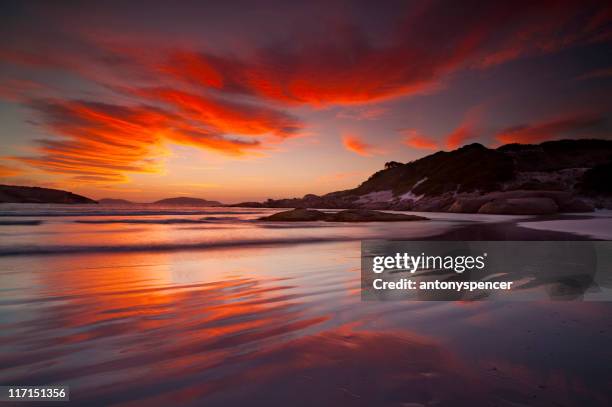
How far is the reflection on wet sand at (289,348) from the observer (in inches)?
89.3

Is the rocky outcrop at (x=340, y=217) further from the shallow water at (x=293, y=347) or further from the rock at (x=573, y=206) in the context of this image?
the rock at (x=573, y=206)

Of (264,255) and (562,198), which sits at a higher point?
(562,198)

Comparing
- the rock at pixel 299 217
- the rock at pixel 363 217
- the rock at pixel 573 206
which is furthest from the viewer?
the rock at pixel 573 206

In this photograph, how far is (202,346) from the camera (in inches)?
123

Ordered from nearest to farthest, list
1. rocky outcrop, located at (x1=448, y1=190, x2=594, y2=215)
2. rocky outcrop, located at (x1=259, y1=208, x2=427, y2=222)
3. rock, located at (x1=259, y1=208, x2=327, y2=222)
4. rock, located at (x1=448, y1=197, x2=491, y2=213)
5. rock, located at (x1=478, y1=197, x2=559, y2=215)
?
rocky outcrop, located at (x1=259, y1=208, x2=427, y2=222)
rock, located at (x1=259, y1=208, x2=327, y2=222)
rock, located at (x1=478, y1=197, x2=559, y2=215)
rocky outcrop, located at (x1=448, y1=190, x2=594, y2=215)
rock, located at (x1=448, y1=197, x2=491, y2=213)

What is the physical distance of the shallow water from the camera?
2.27 meters

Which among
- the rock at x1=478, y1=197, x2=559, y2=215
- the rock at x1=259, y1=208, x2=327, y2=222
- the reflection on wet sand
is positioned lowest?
the reflection on wet sand

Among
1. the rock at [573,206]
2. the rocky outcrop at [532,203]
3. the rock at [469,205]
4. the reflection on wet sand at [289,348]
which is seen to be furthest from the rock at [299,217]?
the rock at [573,206]

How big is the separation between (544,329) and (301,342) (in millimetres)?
2769

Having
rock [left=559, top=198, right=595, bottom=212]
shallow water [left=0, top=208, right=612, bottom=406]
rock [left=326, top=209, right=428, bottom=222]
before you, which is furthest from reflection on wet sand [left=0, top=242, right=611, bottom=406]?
rock [left=559, top=198, right=595, bottom=212]

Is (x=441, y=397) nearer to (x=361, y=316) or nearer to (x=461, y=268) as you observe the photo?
(x=361, y=316)

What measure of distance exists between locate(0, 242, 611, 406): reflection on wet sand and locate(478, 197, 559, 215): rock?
4484 cm

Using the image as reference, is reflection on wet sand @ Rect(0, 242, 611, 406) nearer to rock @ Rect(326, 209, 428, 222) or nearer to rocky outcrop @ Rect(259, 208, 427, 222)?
rock @ Rect(326, 209, 428, 222)

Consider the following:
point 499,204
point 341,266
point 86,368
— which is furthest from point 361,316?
point 499,204
